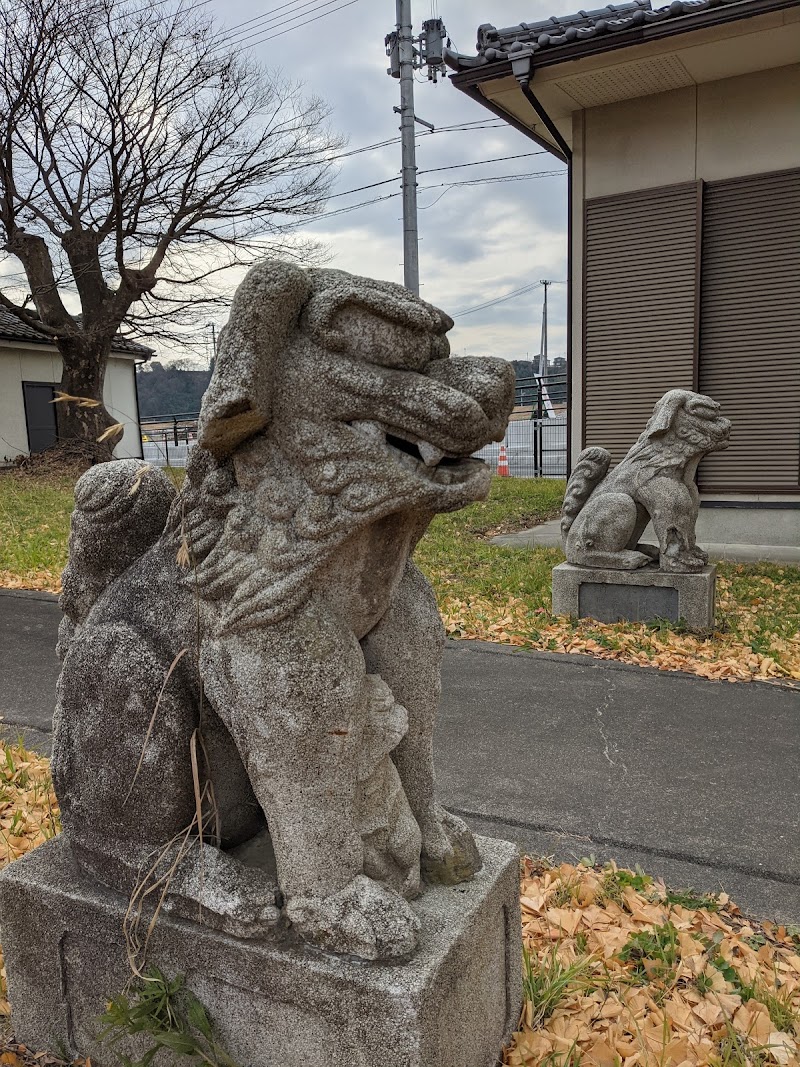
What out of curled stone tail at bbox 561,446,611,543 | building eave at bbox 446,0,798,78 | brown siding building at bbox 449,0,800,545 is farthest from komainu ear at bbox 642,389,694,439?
building eave at bbox 446,0,798,78

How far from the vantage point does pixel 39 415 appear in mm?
16781

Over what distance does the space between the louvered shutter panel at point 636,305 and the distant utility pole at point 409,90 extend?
2159 millimetres

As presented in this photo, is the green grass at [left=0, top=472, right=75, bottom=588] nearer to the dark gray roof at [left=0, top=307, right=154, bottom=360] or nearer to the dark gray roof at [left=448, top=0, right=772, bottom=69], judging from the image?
the dark gray roof at [left=0, top=307, right=154, bottom=360]

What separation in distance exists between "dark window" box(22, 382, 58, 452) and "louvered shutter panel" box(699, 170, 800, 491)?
13385mm

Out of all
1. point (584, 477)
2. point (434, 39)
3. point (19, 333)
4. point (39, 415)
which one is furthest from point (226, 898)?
point (39, 415)

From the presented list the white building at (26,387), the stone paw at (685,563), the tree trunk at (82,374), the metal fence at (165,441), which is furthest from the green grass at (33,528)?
the stone paw at (685,563)

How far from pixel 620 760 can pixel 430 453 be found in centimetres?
249

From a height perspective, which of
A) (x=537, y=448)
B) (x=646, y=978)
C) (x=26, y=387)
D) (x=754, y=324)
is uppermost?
(x=26, y=387)

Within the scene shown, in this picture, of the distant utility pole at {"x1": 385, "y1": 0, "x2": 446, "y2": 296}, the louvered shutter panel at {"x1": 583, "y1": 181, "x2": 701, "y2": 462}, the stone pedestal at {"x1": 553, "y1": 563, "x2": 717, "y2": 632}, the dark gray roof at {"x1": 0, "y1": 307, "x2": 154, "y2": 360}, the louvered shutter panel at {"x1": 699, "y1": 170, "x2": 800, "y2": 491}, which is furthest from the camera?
the dark gray roof at {"x1": 0, "y1": 307, "x2": 154, "y2": 360}

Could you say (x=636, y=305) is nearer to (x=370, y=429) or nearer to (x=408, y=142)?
(x=408, y=142)

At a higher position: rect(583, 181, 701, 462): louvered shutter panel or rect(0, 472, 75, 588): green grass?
rect(583, 181, 701, 462): louvered shutter panel

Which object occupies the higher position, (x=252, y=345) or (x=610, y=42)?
(x=610, y=42)

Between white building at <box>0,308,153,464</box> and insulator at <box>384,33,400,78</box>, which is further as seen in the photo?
white building at <box>0,308,153,464</box>

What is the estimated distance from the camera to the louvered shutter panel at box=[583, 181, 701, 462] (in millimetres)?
7918
